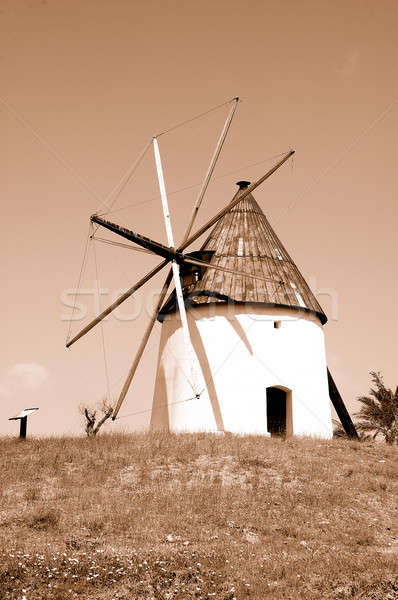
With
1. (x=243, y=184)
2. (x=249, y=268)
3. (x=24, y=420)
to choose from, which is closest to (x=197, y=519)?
(x=24, y=420)

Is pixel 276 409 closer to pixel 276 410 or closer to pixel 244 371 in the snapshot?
pixel 276 410

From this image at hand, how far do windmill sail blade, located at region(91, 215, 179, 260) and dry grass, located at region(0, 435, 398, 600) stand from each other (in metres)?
5.50

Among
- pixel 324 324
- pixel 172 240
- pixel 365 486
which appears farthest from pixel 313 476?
pixel 172 240

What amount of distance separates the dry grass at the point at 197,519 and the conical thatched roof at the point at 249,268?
414cm

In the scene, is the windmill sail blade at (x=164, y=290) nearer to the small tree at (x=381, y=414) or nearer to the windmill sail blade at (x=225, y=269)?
the windmill sail blade at (x=225, y=269)

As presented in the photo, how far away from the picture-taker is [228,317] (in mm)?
16797

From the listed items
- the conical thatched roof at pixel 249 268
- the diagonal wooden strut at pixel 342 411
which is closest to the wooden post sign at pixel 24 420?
the conical thatched roof at pixel 249 268

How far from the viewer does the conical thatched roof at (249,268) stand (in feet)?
55.9

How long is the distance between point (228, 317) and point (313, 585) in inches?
397

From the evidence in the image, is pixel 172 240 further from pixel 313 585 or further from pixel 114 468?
pixel 313 585

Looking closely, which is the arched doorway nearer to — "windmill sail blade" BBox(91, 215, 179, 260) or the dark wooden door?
the dark wooden door

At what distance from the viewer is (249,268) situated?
1762 centimetres

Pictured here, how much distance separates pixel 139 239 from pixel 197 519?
975 centimetres

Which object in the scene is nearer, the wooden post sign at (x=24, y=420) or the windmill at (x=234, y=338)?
the wooden post sign at (x=24, y=420)
